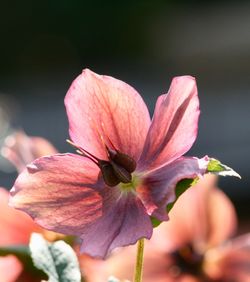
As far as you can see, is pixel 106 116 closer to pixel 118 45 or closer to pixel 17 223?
pixel 17 223

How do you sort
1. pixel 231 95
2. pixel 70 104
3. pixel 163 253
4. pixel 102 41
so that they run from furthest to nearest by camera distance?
pixel 102 41, pixel 231 95, pixel 163 253, pixel 70 104

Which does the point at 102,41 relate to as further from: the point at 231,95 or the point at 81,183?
the point at 81,183

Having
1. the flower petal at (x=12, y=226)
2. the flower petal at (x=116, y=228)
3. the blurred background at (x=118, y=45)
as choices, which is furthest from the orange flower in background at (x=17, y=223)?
the blurred background at (x=118, y=45)

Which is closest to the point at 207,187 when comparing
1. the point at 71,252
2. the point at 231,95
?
the point at 71,252

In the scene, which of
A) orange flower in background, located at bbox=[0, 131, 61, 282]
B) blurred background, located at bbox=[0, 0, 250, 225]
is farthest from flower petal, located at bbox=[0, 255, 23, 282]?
blurred background, located at bbox=[0, 0, 250, 225]

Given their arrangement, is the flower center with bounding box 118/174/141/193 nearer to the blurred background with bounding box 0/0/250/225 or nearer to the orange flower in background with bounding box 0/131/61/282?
the orange flower in background with bounding box 0/131/61/282
